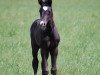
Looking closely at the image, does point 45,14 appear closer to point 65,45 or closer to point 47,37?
point 47,37

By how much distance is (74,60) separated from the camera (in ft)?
41.7

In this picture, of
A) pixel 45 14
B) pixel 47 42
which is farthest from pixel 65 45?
pixel 45 14

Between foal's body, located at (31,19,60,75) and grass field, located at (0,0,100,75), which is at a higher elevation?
foal's body, located at (31,19,60,75)

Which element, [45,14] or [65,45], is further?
[65,45]

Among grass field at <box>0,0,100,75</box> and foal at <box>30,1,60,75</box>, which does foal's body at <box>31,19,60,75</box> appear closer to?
foal at <box>30,1,60,75</box>

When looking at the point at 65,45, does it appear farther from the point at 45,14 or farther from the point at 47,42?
the point at 45,14

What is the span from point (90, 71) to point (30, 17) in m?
15.1

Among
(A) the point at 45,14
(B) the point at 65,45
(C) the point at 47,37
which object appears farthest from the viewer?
(B) the point at 65,45

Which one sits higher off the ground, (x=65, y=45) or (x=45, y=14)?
(x=45, y=14)

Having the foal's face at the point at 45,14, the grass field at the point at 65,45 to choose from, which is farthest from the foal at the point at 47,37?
the grass field at the point at 65,45

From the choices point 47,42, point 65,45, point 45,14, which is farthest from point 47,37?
point 65,45

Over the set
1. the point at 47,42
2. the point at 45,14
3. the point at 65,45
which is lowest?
the point at 65,45

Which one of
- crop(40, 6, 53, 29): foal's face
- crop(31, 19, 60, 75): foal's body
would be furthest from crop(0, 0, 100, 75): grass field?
crop(40, 6, 53, 29): foal's face

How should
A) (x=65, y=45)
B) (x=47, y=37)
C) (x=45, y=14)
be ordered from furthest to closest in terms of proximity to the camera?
1. (x=65, y=45)
2. (x=47, y=37)
3. (x=45, y=14)
